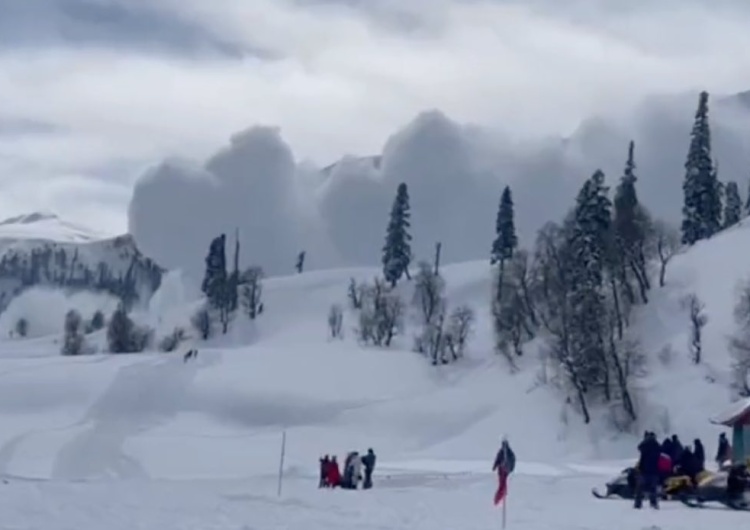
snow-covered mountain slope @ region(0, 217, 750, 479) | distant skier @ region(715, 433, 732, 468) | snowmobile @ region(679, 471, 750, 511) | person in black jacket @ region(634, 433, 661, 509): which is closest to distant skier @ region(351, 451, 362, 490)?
distant skier @ region(715, 433, 732, 468)

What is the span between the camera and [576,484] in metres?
34.5

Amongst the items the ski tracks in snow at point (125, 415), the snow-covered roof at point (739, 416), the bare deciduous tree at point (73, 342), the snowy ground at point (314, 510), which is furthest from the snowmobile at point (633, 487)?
the bare deciduous tree at point (73, 342)

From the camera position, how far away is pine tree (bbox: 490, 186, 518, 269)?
393 feet

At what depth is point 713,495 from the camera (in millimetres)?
29281

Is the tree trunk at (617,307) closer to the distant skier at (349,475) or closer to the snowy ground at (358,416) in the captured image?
the snowy ground at (358,416)

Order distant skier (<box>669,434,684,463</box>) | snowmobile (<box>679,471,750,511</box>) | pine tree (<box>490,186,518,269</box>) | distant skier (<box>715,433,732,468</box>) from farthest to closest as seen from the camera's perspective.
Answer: pine tree (<box>490,186,518,269</box>), distant skier (<box>715,433,732,468</box>), distant skier (<box>669,434,684,463</box>), snowmobile (<box>679,471,750,511</box>)

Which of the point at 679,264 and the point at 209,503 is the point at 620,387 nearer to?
the point at 679,264

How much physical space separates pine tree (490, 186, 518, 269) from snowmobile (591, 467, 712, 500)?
87905 mm

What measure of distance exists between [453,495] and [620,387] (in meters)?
49.0

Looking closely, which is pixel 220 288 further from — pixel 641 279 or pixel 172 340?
pixel 641 279

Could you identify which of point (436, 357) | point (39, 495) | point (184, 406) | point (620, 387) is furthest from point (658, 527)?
point (436, 357)

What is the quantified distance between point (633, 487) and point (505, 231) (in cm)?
9087

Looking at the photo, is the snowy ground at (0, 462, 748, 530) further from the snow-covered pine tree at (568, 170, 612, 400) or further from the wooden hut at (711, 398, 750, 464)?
the snow-covered pine tree at (568, 170, 612, 400)

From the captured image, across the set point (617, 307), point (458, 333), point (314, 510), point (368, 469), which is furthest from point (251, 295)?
point (314, 510)
